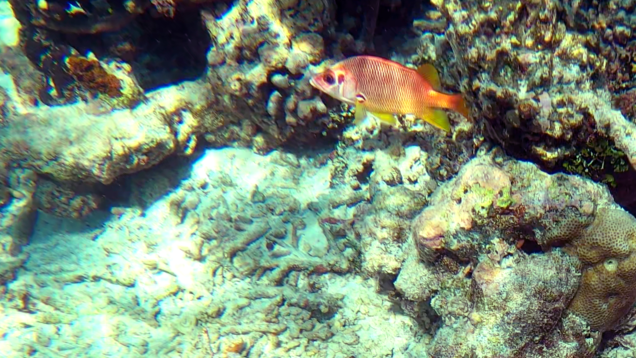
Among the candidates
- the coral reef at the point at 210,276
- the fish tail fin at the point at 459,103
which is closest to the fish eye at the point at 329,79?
the fish tail fin at the point at 459,103

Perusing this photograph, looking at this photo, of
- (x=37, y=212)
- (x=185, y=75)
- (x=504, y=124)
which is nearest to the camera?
(x=504, y=124)

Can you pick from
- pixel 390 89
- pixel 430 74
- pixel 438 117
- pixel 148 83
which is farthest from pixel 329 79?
pixel 148 83

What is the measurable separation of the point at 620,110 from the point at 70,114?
493 cm

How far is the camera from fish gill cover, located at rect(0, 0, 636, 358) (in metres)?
2.41

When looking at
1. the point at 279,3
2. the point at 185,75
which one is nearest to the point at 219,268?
the point at 185,75

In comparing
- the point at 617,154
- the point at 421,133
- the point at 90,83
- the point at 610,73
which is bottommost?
the point at 617,154

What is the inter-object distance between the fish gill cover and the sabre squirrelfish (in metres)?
0.01

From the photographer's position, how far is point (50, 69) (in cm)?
482

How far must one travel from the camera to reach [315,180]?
16.2 feet

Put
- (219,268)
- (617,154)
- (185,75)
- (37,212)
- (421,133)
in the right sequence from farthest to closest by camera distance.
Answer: (37,212)
(185,75)
(219,268)
(421,133)
(617,154)

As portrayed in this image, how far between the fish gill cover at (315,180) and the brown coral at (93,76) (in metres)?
0.02

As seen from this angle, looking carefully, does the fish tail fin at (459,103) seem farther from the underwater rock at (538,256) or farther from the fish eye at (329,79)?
the fish eye at (329,79)

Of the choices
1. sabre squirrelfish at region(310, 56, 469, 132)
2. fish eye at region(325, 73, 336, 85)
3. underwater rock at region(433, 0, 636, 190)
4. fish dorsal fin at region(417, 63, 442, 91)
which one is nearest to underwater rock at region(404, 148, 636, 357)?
underwater rock at region(433, 0, 636, 190)

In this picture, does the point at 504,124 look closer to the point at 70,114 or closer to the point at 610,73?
the point at 610,73
